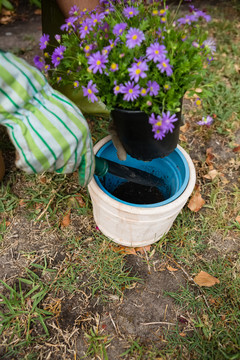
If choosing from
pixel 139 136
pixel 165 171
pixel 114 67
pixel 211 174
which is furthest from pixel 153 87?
pixel 211 174

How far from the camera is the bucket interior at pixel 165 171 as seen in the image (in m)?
1.49

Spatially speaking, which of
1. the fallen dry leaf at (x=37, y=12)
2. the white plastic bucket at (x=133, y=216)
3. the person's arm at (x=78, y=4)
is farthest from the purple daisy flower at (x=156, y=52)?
the fallen dry leaf at (x=37, y=12)

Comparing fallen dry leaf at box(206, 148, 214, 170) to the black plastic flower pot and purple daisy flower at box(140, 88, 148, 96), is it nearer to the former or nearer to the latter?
the black plastic flower pot

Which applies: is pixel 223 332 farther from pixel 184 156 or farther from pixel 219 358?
pixel 184 156

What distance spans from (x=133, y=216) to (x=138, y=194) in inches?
20.1

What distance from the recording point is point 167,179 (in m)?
1.76

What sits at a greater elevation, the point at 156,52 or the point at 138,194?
the point at 156,52

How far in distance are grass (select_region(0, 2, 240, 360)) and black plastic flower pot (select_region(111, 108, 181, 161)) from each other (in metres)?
0.61

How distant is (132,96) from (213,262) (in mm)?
1098

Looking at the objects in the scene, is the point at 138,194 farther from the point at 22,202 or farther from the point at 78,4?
the point at 78,4

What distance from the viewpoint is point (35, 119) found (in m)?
1.01

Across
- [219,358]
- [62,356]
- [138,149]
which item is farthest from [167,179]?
[62,356]

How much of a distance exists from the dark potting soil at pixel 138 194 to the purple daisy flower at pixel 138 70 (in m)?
0.92

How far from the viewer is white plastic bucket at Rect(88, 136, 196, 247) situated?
136 cm
